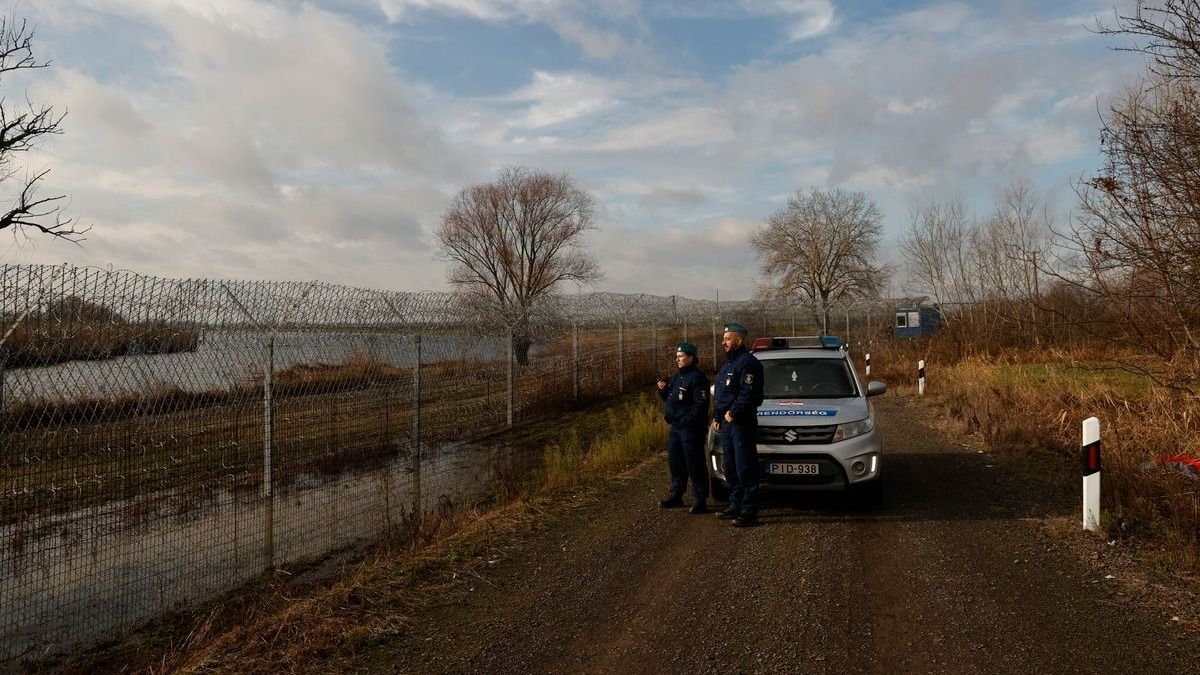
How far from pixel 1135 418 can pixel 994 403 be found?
3.90 meters

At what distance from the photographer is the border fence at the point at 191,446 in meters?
6.08

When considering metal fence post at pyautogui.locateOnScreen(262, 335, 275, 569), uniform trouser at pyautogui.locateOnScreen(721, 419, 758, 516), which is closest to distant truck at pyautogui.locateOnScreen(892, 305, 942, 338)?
uniform trouser at pyautogui.locateOnScreen(721, 419, 758, 516)

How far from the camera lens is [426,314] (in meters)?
11.6

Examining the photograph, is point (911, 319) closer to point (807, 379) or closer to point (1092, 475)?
point (807, 379)

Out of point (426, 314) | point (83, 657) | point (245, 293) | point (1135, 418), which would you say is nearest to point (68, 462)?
point (245, 293)

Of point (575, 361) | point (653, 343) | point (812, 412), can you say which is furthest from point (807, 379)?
point (653, 343)

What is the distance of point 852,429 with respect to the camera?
23.6 ft

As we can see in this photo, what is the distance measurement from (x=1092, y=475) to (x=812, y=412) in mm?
2275

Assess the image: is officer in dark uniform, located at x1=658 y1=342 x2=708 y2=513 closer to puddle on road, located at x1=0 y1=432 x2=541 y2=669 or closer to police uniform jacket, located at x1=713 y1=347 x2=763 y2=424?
police uniform jacket, located at x1=713 y1=347 x2=763 y2=424

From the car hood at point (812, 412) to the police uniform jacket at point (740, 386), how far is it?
56 cm

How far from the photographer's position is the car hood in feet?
23.7

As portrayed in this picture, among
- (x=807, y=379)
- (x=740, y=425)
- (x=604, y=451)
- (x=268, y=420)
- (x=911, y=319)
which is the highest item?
(x=911, y=319)

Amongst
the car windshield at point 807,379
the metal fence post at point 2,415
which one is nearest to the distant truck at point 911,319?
the car windshield at point 807,379

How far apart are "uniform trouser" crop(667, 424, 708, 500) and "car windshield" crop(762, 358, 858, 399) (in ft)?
4.29
